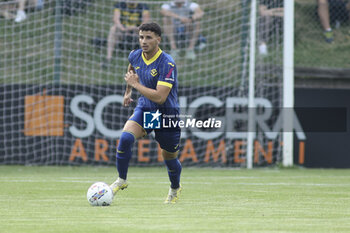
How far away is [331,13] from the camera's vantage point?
19.3 m

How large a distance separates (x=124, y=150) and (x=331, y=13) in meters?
12.1

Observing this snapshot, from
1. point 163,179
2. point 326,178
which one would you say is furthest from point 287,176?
point 163,179

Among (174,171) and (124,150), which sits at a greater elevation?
(124,150)

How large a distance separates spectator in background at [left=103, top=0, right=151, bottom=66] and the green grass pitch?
12.7 ft

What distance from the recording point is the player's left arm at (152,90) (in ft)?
27.8

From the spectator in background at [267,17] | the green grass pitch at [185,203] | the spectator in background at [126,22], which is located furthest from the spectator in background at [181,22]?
the green grass pitch at [185,203]

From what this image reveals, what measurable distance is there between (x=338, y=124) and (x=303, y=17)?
3833mm

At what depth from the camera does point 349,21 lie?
19.3m

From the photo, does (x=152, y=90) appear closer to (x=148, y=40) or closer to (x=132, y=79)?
(x=132, y=79)

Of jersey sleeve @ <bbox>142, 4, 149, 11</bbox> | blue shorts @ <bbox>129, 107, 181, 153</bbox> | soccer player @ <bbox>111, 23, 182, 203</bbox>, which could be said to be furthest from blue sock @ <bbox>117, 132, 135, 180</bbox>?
jersey sleeve @ <bbox>142, 4, 149, 11</bbox>

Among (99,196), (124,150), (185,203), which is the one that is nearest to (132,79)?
(124,150)

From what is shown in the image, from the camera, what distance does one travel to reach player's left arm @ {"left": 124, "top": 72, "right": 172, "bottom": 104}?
27.8 feet

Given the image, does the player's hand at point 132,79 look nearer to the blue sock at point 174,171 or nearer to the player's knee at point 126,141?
the player's knee at point 126,141

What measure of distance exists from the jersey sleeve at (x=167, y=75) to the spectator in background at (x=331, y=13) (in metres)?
11.3
